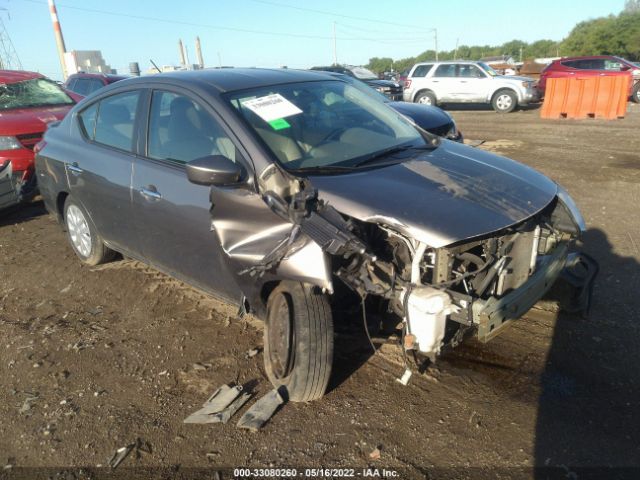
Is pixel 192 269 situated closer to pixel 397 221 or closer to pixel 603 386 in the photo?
pixel 397 221

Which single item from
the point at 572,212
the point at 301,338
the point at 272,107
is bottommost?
the point at 301,338

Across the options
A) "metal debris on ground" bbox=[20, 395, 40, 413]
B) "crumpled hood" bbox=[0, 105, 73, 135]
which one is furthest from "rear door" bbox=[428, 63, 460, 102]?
"metal debris on ground" bbox=[20, 395, 40, 413]

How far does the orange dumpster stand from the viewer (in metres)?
13.4

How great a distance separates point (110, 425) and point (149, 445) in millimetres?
307

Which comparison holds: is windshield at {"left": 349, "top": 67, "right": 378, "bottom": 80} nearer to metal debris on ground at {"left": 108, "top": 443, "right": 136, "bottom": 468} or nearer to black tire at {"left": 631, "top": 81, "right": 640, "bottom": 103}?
black tire at {"left": 631, "top": 81, "right": 640, "bottom": 103}

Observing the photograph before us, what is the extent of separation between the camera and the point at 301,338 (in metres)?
2.71

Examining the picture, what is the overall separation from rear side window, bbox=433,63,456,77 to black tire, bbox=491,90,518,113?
5.18ft

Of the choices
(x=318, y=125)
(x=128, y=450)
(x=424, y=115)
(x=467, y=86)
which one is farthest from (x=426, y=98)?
(x=128, y=450)

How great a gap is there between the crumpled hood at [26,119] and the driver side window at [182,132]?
4469 mm

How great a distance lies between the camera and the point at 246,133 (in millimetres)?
2945

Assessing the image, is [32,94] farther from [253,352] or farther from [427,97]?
[427,97]

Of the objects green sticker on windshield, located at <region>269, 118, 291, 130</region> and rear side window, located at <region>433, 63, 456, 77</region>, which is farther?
rear side window, located at <region>433, 63, 456, 77</region>

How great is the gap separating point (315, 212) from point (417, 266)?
0.57 m

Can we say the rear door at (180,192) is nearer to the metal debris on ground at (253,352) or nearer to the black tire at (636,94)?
the metal debris on ground at (253,352)
